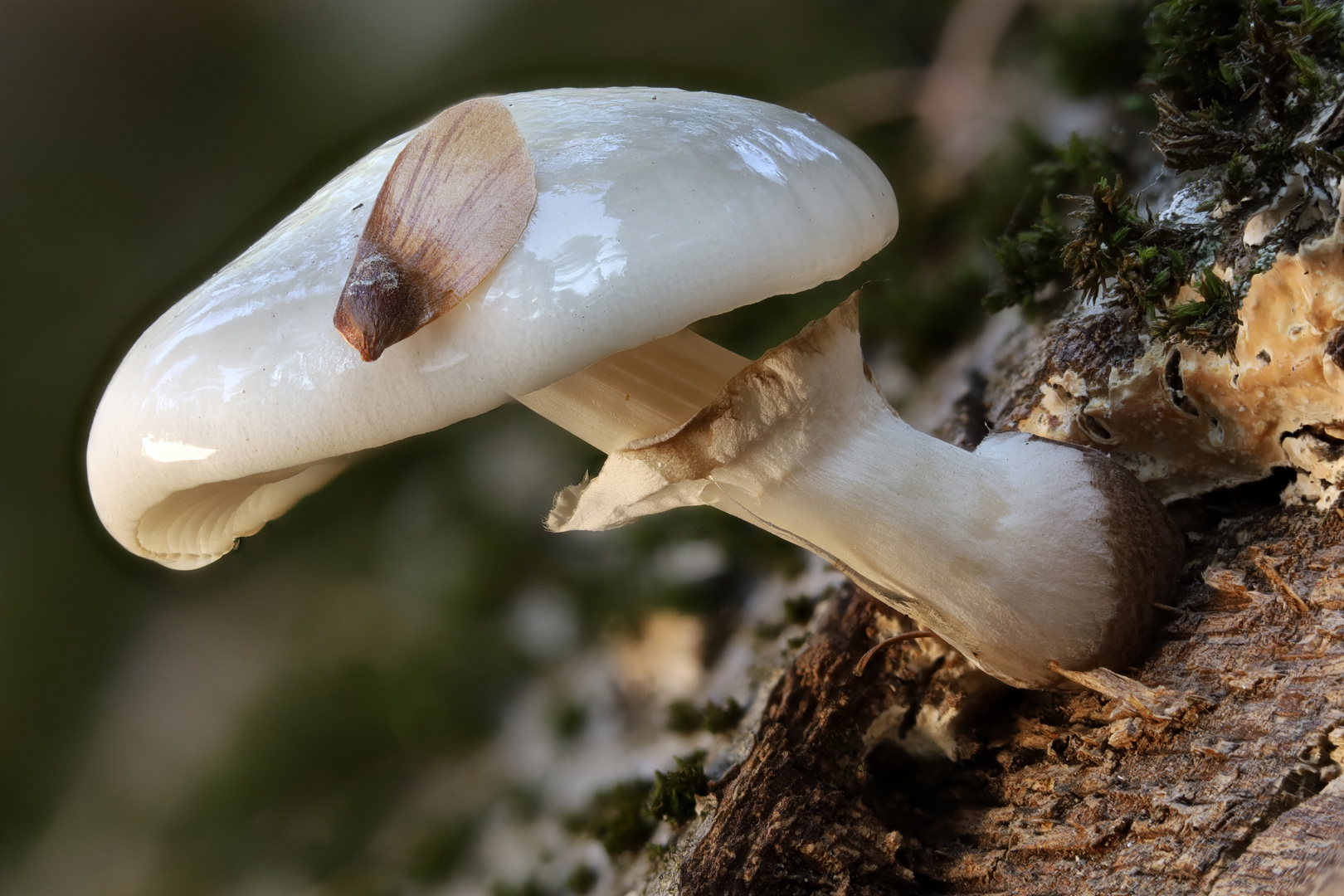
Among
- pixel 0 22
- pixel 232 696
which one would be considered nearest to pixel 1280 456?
pixel 232 696

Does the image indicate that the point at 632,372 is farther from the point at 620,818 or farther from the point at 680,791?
the point at 620,818

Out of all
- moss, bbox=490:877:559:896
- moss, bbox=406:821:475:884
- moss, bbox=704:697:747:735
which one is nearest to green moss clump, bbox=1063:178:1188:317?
moss, bbox=704:697:747:735

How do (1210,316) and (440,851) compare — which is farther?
A: (440,851)

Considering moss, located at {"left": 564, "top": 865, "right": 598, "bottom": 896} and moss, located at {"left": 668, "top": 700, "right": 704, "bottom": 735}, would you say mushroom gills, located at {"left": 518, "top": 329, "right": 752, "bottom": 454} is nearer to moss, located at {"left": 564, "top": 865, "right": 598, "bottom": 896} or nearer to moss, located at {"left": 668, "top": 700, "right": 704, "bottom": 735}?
moss, located at {"left": 668, "top": 700, "right": 704, "bottom": 735}

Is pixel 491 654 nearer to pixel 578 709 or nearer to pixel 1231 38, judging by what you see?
pixel 578 709

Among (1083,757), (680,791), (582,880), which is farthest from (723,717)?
(1083,757)
